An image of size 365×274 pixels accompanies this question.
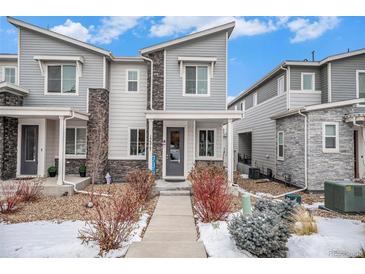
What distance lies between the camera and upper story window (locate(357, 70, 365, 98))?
1092cm

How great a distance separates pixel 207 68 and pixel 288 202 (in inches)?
251

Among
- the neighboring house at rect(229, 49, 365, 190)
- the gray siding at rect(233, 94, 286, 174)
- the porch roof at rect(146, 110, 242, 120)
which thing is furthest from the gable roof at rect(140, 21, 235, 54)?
the gray siding at rect(233, 94, 286, 174)

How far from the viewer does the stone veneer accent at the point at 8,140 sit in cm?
888

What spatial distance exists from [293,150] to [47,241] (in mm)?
9020

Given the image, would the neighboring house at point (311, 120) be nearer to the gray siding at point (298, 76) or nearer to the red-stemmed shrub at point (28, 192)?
the gray siding at point (298, 76)

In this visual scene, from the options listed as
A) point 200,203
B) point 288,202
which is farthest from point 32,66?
point 288,202

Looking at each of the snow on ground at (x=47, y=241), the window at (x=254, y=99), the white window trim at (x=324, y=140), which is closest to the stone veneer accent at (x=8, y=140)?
the snow on ground at (x=47, y=241)

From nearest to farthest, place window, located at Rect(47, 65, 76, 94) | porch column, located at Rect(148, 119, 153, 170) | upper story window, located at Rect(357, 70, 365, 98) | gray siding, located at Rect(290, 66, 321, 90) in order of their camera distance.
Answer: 1. porch column, located at Rect(148, 119, 153, 170)
2. window, located at Rect(47, 65, 76, 94)
3. upper story window, located at Rect(357, 70, 365, 98)
4. gray siding, located at Rect(290, 66, 321, 90)

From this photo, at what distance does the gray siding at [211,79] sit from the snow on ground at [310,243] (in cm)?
563

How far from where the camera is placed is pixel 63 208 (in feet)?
21.8

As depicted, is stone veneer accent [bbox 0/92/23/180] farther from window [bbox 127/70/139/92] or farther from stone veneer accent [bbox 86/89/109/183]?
window [bbox 127/70/139/92]

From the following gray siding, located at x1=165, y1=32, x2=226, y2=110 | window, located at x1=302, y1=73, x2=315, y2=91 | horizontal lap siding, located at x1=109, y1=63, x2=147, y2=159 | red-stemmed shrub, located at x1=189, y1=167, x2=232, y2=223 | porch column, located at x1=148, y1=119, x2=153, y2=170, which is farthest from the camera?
window, located at x1=302, y1=73, x2=315, y2=91
